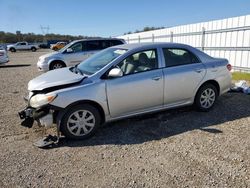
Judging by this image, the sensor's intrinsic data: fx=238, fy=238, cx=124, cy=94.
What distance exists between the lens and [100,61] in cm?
485

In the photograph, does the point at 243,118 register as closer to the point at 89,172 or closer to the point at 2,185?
the point at 89,172

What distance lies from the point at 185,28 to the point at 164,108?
9460mm

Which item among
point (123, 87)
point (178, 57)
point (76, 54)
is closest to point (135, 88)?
point (123, 87)

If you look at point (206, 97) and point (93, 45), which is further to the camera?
point (93, 45)

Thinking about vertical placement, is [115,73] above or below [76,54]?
above

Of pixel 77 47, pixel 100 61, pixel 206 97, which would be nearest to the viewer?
pixel 100 61

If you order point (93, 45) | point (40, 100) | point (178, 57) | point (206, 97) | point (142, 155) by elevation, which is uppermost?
point (93, 45)

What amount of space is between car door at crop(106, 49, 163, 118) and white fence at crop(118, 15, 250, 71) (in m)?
6.40

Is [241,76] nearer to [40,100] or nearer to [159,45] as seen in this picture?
[159,45]

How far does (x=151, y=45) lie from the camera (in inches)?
192

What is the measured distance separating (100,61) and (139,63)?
809 mm

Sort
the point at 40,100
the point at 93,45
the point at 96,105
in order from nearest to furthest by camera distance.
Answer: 1. the point at 40,100
2. the point at 96,105
3. the point at 93,45

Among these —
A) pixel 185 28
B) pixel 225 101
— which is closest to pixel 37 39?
pixel 185 28

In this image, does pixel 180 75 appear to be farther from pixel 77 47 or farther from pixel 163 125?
pixel 77 47
